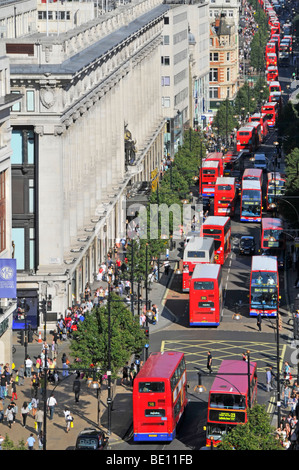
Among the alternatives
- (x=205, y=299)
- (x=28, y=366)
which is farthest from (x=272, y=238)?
(x=28, y=366)

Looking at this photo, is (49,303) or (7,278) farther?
(49,303)

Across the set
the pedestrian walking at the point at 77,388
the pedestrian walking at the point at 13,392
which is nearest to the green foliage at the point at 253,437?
the pedestrian walking at the point at 77,388

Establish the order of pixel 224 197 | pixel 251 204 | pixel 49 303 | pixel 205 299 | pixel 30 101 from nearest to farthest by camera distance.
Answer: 1. pixel 49 303
2. pixel 30 101
3. pixel 205 299
4. pixel 251 204
5. pixel 224 197

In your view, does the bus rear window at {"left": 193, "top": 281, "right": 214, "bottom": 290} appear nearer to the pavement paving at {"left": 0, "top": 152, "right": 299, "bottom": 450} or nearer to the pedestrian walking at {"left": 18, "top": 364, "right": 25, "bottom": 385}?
the pavement paving at {"left": 0, "top": 152, "right": 299, "bottom": 450}

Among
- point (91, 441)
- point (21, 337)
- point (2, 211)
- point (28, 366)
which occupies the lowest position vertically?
point (21, 337)

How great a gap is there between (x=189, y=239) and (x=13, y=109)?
27252mm

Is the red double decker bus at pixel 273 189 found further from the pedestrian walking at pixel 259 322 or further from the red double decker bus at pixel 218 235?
the pedestrian walking at pixel 259 322

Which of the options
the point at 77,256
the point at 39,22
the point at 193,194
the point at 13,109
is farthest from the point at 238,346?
the point at 39,22

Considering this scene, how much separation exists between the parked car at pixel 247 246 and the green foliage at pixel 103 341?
161 ft

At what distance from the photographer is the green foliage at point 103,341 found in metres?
93.4

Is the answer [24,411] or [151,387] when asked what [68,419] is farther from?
[151,387]

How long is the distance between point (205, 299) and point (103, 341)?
75.7 feet

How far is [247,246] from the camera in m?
146

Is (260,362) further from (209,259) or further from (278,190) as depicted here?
(278,190)
